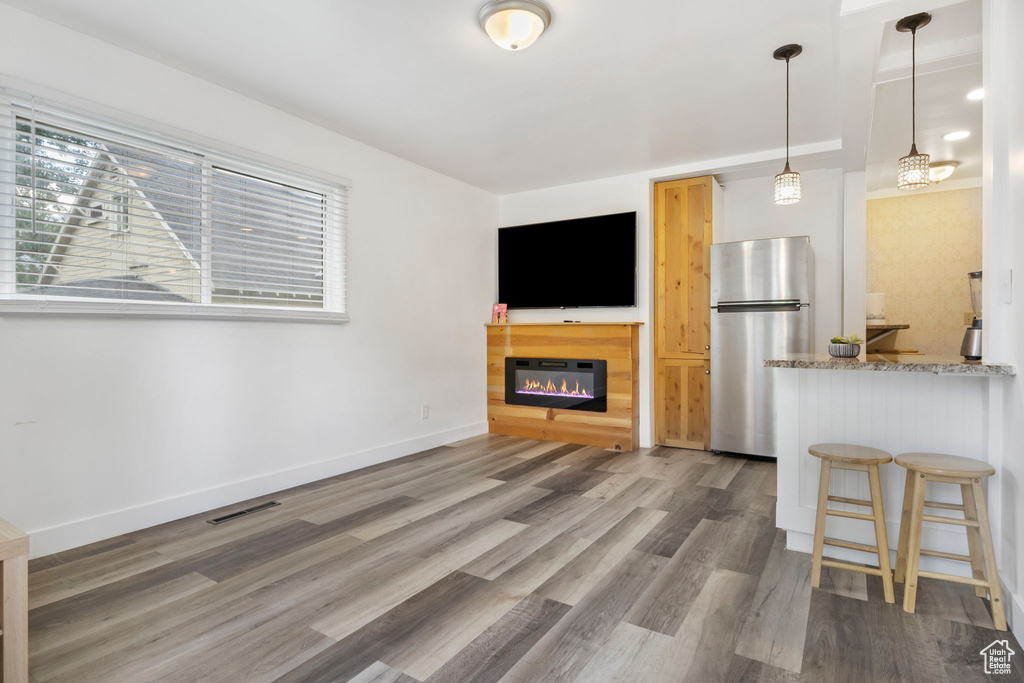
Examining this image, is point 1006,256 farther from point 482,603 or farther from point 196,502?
point 196,502

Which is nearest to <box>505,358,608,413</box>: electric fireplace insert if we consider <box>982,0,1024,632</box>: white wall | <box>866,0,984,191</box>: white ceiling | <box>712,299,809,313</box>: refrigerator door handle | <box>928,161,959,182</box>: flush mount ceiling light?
<box>712,299,809,313</box>: refrigerator door handle

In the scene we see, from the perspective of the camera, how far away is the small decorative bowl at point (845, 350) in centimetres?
233

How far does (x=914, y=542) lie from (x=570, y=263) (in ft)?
11.7

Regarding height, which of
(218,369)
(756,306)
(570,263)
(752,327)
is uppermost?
(570,263)

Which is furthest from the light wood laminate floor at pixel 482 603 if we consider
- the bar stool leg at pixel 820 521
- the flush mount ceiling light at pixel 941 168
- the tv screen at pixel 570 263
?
the flush mount ceiling light at pixel 941 168

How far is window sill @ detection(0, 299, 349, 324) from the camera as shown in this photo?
234cm

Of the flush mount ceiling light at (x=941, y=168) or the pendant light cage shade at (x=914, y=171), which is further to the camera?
the flush mount ceiling light at (x=941, y=168)

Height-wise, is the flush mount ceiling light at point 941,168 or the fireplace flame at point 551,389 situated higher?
the flush mount ceiling light at point 941,168

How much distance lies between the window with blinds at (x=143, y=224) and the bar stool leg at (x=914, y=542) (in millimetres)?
3344

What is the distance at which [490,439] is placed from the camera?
16.2 feet

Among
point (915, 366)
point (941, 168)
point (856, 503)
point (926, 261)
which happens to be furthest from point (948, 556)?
point (926, 261)

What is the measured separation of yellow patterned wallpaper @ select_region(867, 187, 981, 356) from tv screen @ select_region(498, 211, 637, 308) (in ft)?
9.93

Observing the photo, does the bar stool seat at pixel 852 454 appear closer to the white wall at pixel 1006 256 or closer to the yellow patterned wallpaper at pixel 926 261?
the white wall at pixel 1006 256

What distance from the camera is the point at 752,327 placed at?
421 centimetres
